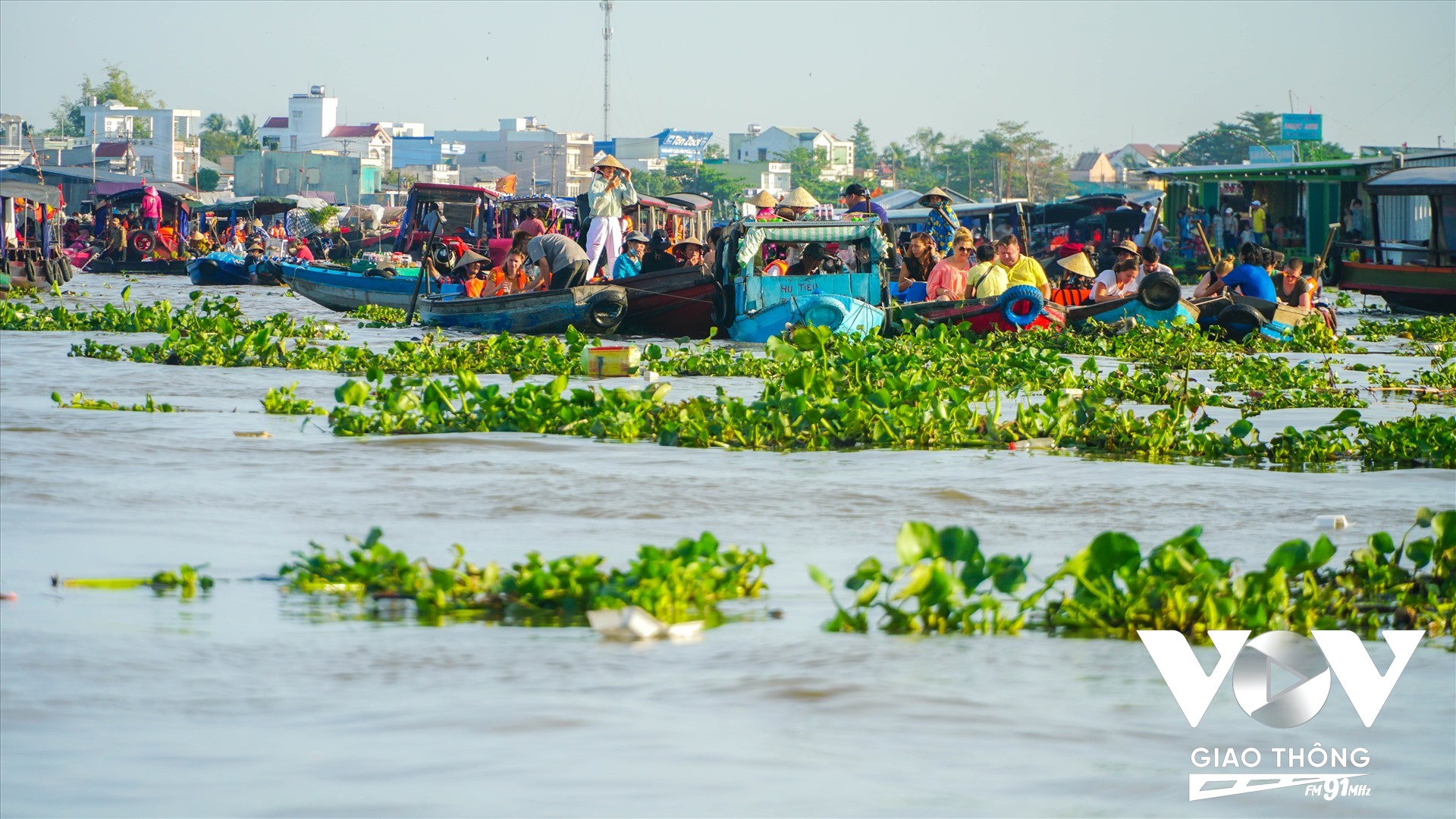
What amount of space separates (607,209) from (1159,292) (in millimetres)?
7576

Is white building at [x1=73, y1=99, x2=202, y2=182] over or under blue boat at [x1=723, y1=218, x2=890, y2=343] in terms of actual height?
over

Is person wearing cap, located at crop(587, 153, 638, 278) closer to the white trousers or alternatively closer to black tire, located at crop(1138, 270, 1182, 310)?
the white trousers

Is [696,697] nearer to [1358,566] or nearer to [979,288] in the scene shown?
[1358,566]

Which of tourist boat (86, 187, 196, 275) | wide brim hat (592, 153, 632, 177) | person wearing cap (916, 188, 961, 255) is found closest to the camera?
wide brim hat (592, 153, 632, 177)

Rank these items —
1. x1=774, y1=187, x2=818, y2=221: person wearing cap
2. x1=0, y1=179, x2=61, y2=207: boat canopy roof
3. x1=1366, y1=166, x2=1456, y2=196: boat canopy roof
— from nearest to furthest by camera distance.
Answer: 1. x1=774, y1=187, x2=818, y2=221: person wearing cap
2. x1=1366, y1=166, x2=1456, y2=196: boat canopy roof
3. x1=0, y1=179, x2=61, y2=207: boat canopy roof

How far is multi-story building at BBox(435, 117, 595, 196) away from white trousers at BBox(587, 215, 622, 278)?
78.8 m

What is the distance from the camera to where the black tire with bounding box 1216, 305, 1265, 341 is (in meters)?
15.5

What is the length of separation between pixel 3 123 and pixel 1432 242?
8517cm

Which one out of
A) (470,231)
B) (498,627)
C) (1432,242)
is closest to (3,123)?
(470,231)

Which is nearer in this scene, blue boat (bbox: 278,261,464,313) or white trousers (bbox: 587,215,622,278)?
white trousers (bbox: 587,215,622,278)

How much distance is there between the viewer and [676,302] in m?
16.7

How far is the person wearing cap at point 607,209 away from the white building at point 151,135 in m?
71.2

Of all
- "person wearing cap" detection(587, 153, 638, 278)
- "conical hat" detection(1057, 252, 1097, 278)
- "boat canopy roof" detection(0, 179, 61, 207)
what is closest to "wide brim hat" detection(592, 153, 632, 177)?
"person wearing cap" detection(587, 153, 638, 278)

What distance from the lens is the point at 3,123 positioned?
8800 cm
